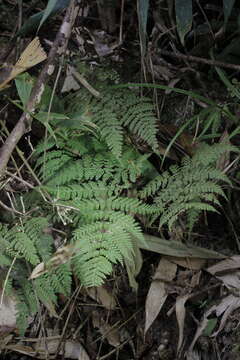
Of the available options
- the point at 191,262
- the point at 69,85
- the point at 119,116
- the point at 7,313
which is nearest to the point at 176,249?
the point at 191,262

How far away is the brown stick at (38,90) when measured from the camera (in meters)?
1.75

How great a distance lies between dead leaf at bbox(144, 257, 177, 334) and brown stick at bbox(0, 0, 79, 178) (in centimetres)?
80

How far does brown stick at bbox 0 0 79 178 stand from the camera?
1752 mm

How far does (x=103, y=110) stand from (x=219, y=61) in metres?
0.66

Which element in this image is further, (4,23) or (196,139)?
(4,23)

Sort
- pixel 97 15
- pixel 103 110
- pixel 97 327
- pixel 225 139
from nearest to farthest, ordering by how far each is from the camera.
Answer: pixel 103 110 < pixel 225 139 < pixel 97 327 < pixel 97 15

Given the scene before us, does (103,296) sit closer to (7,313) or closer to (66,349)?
(66,349)

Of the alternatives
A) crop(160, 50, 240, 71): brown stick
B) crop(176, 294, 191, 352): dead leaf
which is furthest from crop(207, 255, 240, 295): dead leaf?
crop(160, 50, 240, 71): brown stick

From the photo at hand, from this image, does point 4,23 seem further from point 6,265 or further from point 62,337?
point 62,337

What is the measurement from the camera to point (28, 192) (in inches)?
75.2

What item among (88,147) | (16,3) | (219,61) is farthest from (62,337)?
(16,3)

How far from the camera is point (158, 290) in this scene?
1.95m

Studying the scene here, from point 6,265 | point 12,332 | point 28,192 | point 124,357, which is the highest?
point 28,192

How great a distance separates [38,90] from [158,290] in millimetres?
978
